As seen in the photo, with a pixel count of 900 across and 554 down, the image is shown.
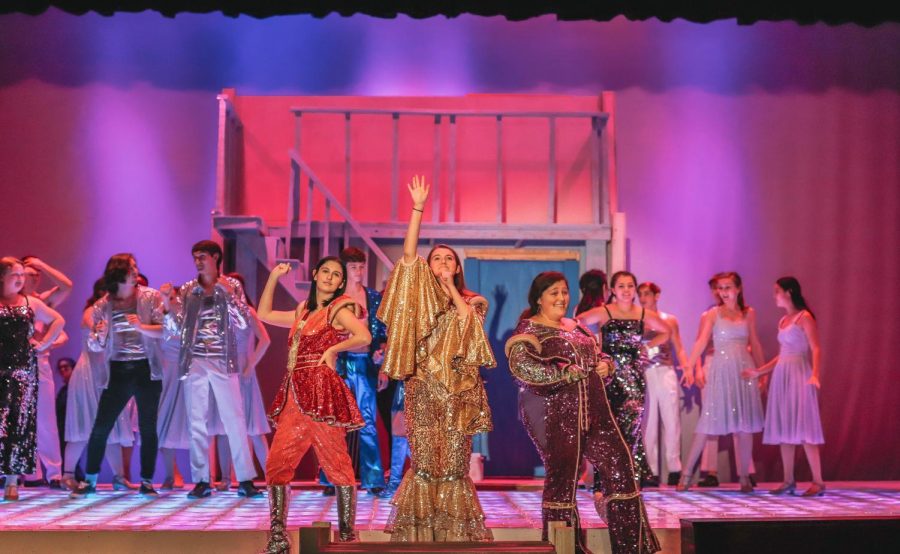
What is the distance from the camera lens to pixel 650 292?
8.25m

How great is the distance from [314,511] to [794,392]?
3.69 m

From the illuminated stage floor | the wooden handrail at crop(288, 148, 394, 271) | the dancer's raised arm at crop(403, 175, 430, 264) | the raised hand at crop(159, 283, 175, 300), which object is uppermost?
the wooden handrail at crop(288, 148, 394, 271)

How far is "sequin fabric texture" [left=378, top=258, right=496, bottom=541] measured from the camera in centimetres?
475

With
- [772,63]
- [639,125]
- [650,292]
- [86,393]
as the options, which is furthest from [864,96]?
[86,393]

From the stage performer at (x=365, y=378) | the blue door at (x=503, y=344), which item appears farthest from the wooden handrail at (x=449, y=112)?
the stage performer at (x=365, y=378)

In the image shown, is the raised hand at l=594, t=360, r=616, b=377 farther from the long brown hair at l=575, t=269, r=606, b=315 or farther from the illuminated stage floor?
the long brown hair at l=575, t=269, r=606, b=315

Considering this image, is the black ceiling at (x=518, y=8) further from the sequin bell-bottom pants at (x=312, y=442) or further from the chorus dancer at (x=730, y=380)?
the sequin bell-bottom pants at (x=312, y=442)

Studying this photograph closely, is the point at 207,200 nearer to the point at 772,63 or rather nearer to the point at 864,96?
the point at 772,63

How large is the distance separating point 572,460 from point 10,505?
3.70 meters

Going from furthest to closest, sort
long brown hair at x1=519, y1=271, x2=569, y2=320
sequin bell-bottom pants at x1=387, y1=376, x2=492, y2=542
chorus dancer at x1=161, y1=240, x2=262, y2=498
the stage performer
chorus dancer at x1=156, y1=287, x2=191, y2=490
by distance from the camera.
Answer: chorus dancer at x1=156, y1=287, x2=191, y2=490 → the stage performer → chorus dancer at x1=161, y1=240, x2=262, y2=498 → long brown hair at x1=519, y1=271, x2=569, y2=320 → sequin bell-bottom pants at x1=387, y1=376, x2=492, y2=542

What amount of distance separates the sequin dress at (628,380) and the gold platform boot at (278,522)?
2.34 meters

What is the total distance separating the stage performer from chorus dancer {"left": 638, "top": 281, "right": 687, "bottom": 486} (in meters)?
2.32

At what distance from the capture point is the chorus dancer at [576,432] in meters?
4.77

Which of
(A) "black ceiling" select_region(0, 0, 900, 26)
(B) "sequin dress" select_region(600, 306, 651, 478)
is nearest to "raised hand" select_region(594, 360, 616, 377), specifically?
(B) "sequin dress" select_region(600, 306, 651, 478)
